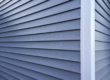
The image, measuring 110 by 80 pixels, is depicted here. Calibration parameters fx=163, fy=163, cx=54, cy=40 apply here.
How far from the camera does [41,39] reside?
2826 millimetres

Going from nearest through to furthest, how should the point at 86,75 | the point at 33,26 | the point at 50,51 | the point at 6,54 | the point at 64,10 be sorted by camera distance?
the point at 86,75, the point at 64,10, the point at 50,51, the point at 33,26, the point at 6,54

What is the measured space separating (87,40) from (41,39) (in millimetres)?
1039

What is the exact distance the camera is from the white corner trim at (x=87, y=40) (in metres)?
1.99

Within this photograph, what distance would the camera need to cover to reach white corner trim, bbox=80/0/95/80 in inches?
78.4

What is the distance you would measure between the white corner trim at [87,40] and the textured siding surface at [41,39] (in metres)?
0.10

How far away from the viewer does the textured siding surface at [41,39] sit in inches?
87.2

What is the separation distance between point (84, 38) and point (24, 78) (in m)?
1.82

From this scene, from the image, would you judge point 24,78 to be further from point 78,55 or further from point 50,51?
point 78,55

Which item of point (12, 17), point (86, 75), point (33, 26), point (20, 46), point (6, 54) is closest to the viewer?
point (86, 75)

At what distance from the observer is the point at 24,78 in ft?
10.9

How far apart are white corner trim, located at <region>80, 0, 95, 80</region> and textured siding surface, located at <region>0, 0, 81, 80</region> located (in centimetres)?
10

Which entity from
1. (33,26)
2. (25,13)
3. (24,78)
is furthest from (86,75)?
(25,13)

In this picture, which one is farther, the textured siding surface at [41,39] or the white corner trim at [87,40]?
the textured siding surface at [41,39]

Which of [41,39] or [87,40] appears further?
[41,39]
